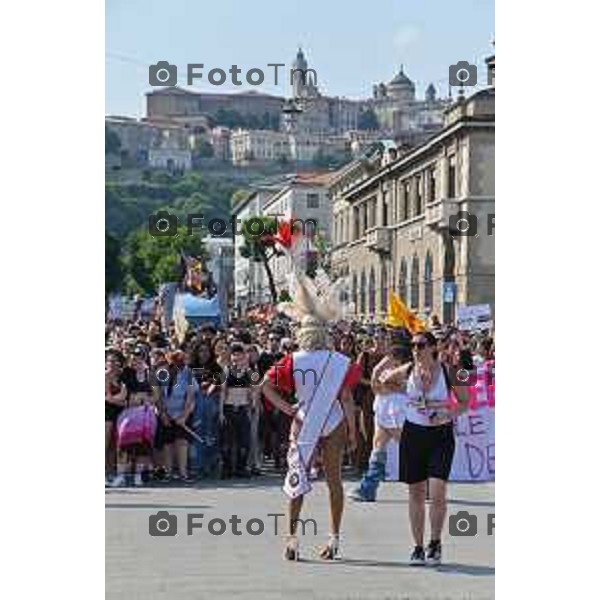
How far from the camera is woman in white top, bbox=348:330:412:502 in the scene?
7702 mm

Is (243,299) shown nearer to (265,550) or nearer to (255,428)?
(265,550)

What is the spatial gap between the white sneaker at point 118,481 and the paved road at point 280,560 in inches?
21.3

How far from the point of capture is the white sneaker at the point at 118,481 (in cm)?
845

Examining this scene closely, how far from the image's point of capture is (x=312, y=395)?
757 centimetres

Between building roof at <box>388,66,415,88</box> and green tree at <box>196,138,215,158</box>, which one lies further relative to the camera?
green tree at <box>196,138,215,158</box>

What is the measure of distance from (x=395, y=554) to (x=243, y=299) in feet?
4.09

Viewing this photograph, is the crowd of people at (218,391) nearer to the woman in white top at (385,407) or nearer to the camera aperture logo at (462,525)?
the woman in white top at (385,407)

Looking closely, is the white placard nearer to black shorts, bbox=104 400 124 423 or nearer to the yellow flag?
the yellow flag

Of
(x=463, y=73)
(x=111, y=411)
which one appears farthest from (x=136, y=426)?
(x=463, y=73)

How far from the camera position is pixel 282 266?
7.45m

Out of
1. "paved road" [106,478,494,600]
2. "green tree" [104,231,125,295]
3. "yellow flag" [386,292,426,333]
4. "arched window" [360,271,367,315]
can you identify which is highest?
"green tree" [104,231,125,295]

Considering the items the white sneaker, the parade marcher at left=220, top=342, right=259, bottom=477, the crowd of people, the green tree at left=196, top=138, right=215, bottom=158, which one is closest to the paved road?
the crowd of people

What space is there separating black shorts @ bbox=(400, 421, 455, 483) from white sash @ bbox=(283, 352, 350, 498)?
1.38 ft
